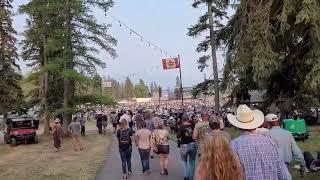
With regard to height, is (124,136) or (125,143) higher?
(124,136)

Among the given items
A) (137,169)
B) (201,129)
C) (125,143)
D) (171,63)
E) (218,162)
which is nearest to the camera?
(218,162)

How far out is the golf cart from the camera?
1636 inches

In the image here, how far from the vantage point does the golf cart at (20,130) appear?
41.6 meters

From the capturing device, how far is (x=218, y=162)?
5309 millimetres

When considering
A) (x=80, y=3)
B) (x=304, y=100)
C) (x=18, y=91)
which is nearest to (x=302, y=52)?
(x=304, y=100)

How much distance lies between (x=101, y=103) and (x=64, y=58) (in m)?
4.87

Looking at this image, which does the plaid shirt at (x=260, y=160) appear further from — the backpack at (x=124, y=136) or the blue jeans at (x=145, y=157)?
the blue jeans at (x=145, y=157)

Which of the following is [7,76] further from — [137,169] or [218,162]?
[218,162]

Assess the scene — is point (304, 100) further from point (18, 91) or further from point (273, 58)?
A: point (18, 91)

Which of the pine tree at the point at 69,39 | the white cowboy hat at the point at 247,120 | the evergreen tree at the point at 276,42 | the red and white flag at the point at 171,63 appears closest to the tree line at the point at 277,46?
the evergreen tree at the point at 276,42

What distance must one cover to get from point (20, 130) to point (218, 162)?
→ 38.5 metres

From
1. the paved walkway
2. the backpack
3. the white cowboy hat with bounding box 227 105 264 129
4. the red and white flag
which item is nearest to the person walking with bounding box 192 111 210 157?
the paved walkway

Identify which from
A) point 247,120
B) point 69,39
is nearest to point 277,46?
point 247,120

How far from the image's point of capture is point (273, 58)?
17812 mm
